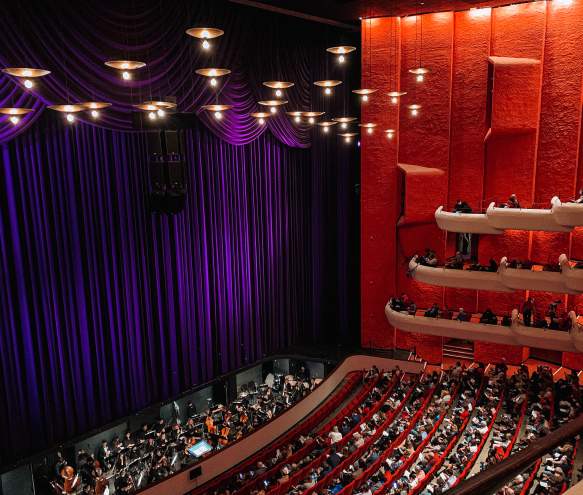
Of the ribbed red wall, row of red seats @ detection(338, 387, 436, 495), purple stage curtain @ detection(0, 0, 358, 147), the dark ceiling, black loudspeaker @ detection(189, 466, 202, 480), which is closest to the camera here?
row of red seats @ detection(338, 387, 436, 495)

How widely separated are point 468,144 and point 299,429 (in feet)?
27.4

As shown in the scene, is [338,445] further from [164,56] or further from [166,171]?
[164,56]

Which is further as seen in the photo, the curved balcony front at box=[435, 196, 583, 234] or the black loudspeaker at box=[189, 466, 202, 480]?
the curved balcony front at box=[435, 196, 583, 234]

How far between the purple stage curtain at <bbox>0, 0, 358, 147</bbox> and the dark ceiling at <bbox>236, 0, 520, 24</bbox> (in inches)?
26.4

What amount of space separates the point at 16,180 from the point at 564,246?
1213 cm

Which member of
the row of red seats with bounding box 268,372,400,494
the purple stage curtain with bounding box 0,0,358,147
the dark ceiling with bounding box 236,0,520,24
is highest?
the dark ceiling with bounding box 236,0,520,24

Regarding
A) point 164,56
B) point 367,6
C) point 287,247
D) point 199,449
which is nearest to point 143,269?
point 199,449

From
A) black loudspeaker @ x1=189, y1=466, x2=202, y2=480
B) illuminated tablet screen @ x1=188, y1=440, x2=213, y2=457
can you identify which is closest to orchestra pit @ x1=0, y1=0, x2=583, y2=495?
black loudspeaker @ x1=189, y1=466, x2=202, y2=480

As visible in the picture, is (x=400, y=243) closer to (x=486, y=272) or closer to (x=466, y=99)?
(x=486, y=272)

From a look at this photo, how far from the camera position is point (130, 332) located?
11.4m

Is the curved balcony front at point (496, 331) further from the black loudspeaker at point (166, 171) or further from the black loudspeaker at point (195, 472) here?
the black loudspeaker at point (166, 171)

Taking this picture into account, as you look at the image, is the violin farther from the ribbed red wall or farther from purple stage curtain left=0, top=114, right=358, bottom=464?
the ribbed red wall

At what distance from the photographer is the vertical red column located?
47.2 ft

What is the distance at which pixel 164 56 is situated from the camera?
10.9 meters
